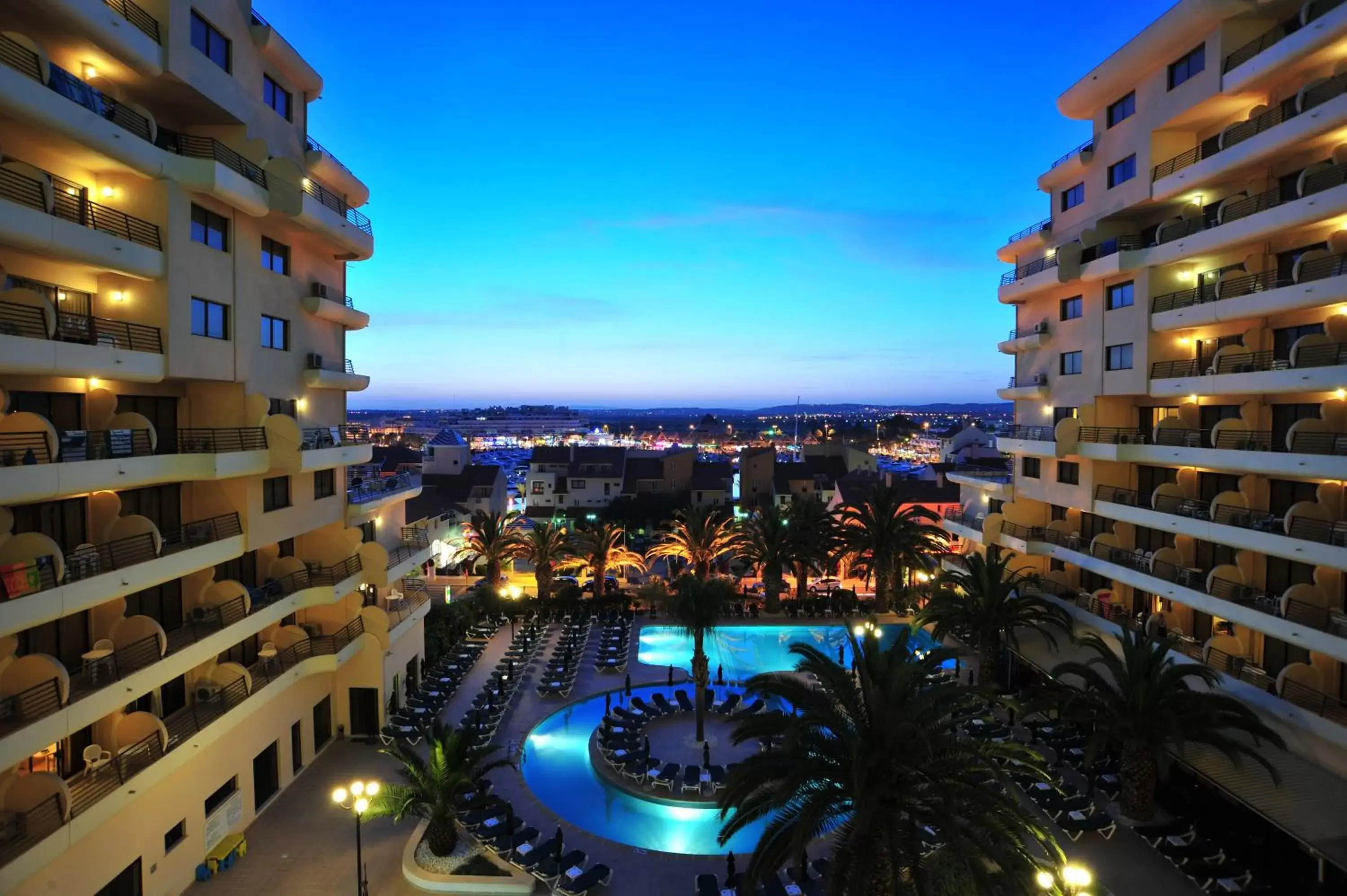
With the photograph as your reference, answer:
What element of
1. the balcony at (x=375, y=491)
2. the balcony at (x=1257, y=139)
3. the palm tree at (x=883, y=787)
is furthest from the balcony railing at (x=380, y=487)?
the balcony at (x=1257, y=139)

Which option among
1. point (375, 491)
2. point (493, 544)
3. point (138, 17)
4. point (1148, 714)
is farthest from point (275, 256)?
point (1148, 714)

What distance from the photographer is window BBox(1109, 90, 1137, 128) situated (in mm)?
24672

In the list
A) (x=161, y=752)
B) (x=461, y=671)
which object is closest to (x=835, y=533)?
(x=461, y=671)

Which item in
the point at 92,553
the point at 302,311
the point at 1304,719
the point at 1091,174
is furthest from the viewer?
the point at 1091,174

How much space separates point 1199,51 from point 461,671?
3301 centimetres

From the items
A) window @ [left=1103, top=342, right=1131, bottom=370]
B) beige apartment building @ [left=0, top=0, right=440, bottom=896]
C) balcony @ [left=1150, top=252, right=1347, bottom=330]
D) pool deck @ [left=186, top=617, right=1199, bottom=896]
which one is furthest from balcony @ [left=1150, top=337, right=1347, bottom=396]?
beige apartment building @ [left=0, top=0, right=440, bottom=896]

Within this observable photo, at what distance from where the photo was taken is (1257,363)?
20719mm

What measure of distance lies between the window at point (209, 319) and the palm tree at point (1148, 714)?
23.4 meters

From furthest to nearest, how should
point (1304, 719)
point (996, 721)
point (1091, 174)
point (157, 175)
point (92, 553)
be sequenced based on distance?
point (1091, 174) → point (996, 721) → point (1304, 719) → point (157, 175) → point (92, 553)

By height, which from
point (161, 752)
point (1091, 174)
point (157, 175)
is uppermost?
point (1091, 174)

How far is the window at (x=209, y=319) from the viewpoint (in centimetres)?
1719

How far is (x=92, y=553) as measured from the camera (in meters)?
14.3

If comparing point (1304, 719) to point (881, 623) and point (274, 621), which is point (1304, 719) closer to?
point (881, 623)

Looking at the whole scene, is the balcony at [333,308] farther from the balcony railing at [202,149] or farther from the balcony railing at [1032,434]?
the balcony railing at [1032,434]
